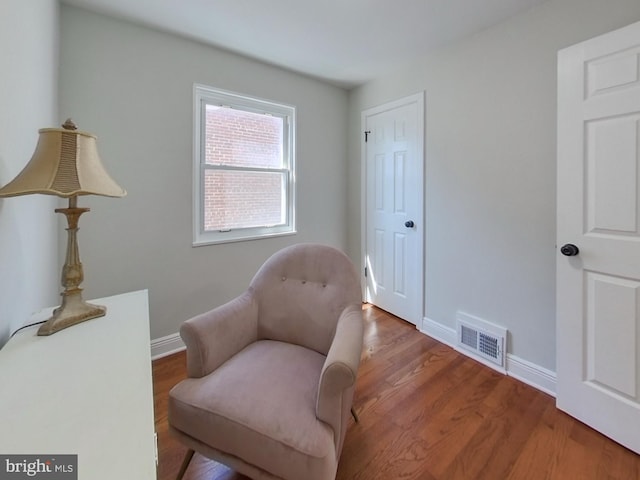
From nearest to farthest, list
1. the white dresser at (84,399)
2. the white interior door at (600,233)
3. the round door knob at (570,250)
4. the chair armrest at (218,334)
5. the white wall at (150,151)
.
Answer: the white dresser at (84,399), the chair armrest at (218,334), the white interior door at (600,233), the round door knob at (570,250), the white wall at (150,151)

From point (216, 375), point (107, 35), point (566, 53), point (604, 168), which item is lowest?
point (216, 375)

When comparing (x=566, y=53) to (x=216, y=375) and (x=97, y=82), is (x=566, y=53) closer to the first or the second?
(x=216, y=375)

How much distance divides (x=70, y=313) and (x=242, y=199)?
1.65 metres

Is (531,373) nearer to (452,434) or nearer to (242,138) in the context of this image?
(452,434)

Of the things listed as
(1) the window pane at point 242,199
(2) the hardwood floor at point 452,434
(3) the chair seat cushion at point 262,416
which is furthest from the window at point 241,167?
(3) the chair seat cushion at point 262,416

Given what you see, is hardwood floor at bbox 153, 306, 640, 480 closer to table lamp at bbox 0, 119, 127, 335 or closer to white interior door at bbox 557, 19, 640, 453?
white interior door at bbox 557, 19, 640, 453

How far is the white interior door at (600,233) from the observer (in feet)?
4.20

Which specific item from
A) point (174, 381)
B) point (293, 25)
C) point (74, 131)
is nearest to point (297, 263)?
point (74, 131)

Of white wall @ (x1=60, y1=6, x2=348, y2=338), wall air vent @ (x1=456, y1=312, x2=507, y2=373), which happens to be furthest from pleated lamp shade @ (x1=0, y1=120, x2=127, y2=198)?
wall air vent @ (x1=456, y1=312, x2=507, y2=373)

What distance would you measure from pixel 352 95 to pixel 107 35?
7.04 feet

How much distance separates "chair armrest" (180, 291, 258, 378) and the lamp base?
0.32 meters

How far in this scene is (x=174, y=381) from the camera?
182 cm

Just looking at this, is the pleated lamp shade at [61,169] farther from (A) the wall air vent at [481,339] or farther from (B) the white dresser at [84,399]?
(A) the wall air vent at [481,339]

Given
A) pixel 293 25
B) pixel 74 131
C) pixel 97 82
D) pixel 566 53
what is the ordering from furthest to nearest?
pixel 293 25, pixel 97 82, pixel 566 53, pixel 74 131
